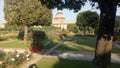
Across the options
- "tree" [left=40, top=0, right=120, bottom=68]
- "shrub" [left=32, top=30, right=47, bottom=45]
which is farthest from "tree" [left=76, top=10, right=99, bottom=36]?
"tree" [left=40, top=0, right=120, bottom=68]

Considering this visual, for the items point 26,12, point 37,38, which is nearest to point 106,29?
point 37,38

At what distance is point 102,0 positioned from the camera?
23.1 ft

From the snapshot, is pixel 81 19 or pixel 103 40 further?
pixel 81 19

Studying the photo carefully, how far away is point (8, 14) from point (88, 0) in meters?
23.2

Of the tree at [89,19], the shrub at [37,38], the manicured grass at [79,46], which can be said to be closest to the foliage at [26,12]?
the shrub at [37,38]

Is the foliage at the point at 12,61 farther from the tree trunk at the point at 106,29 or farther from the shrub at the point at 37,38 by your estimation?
the shrub at the point at 37,38

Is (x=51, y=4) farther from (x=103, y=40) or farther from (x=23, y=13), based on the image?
(x=23, y=13)

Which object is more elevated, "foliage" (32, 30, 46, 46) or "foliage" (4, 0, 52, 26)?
"foliage" (4, 0, 52, 26)

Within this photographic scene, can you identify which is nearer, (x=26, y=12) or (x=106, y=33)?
(x=106, y=33)

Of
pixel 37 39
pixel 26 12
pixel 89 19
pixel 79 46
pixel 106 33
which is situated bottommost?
pixel 79 46

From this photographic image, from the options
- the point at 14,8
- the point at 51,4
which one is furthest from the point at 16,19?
the point at 51,4

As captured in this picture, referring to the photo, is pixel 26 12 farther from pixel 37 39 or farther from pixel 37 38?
pixel 37 39

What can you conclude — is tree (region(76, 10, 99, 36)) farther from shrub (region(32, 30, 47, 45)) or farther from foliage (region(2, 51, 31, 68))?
foliage (region(2, 51, 31, 68))

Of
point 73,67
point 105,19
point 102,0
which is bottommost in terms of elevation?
point 73,67
